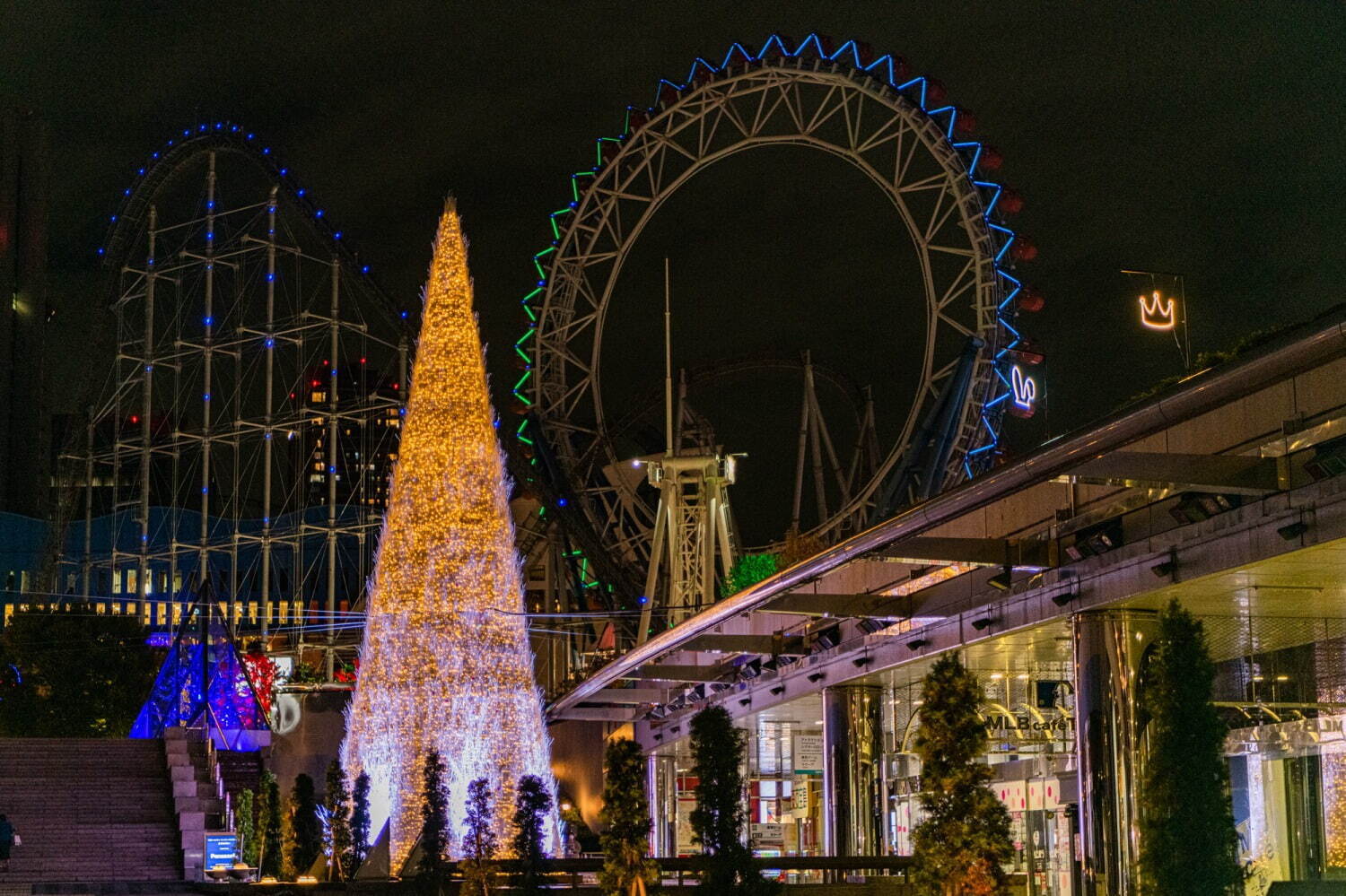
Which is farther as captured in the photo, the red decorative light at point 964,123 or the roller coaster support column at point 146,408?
the roller coaster support column at point 146,408

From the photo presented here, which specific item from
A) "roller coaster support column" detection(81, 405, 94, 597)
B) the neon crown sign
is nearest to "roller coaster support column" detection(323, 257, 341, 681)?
"roller coaster support column" detection(81, 405, 94, 597)

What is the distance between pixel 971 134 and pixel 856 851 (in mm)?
21321

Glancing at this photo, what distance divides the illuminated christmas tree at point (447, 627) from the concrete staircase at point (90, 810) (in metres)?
3.91

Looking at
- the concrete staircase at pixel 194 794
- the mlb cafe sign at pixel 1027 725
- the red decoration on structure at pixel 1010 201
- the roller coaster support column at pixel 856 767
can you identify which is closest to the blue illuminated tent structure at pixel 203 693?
the concrete staircase at pixel 194 794

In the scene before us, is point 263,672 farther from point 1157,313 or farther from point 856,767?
point 1157,313

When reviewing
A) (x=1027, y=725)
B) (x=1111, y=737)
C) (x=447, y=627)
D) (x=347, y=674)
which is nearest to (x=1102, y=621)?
(x=1111, y=737)

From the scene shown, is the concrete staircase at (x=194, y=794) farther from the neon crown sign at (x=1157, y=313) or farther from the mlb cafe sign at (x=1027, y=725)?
the neon crown sign at (x=1157, y=313)

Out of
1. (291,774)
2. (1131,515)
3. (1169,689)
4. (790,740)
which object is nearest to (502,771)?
(790,740)

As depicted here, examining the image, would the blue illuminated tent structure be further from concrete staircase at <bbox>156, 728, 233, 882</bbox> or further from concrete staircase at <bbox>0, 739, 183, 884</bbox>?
concrete staircase at <bbox>0, 739, 183, 884</bbox>

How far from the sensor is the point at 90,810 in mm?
30141

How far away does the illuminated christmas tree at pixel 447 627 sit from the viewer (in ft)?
94.3

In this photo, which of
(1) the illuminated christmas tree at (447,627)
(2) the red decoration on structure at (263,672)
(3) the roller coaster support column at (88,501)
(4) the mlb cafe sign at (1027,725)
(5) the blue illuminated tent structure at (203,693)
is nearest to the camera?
(4) the mlb cafe sign at (1027,725)

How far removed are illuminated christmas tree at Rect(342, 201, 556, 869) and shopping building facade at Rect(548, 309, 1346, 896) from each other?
2.67 metres

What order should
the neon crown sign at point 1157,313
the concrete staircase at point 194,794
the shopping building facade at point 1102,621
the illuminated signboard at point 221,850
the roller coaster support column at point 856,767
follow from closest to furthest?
the shopping building facade at point 1102,621
the neon crown sign at point 1157,313
the roller coaster support column at point 856,767
the illuminated signboard at point 221,850
the concrete staircase at point 194,794
